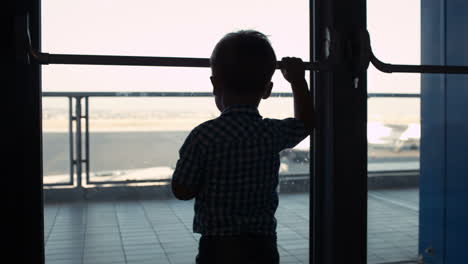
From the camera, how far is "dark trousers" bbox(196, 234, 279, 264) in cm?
112

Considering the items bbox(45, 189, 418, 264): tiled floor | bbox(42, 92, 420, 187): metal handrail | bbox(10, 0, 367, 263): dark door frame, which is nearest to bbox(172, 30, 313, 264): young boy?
bbox(10, 0, 367, 263): dark door frame

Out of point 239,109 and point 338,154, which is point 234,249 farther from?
point 338,154

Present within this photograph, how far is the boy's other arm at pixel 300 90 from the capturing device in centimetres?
121

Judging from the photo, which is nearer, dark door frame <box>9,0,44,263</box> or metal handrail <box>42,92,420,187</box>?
dark door frame <box>9,0,44,263</box>

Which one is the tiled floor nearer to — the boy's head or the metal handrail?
the metal handrail

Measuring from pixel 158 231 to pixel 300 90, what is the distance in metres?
2.50

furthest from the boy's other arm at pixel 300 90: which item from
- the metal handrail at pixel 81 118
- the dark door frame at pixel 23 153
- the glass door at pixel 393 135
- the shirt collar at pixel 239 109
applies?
the metal handrail at pixel 81 118

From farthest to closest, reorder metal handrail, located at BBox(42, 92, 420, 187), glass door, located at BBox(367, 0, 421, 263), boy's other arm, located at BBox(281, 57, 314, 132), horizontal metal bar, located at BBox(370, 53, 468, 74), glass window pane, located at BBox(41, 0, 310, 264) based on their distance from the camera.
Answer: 1. metal handrail, located at BBox(42, 92, 420, 187)
2. glass door, located at BBox(367, 0, 421, 263)
3. glass window pane, located at BBox(41, 0, 310, 264)
4. horizontal metal bar, located at BBox(370, 53, 468, 74)
5. boy's other arm, located at BBox(281, 57, 314, 132)

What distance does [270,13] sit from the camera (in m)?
2.19

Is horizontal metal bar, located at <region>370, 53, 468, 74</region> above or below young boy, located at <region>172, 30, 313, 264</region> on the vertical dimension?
above

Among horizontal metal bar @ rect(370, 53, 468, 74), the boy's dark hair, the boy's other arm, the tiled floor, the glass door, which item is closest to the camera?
the boy's dark hair

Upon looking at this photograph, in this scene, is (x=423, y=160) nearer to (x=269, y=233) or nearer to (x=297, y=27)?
(x=297, y=27)

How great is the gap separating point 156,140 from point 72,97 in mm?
772

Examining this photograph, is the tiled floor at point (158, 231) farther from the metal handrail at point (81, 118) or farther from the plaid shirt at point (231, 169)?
the plaid shirt at point (231, 169)
